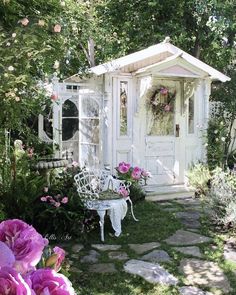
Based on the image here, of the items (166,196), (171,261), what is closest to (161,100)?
(166,196)

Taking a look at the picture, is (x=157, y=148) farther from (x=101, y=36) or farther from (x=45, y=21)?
(x=45, y=21)

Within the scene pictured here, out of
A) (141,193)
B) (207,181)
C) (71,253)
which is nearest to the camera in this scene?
(71,253)

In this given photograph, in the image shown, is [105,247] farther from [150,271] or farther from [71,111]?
[71,111]

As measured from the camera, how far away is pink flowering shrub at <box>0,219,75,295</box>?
2.47 feet

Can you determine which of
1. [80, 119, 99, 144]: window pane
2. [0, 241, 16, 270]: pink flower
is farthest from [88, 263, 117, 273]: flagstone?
[80, 119, 99, 144]: window pane

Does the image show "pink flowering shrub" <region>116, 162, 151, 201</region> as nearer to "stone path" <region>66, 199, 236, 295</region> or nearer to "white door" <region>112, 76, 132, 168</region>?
"white door" <region>112, 76, 132, 168</region>

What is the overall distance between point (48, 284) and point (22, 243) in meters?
0.13

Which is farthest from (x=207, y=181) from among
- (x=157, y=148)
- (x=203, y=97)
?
(x=203, y=97)

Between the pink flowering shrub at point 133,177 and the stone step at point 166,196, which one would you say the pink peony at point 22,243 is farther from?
the stone step at point 166,196

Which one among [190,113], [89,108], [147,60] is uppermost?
[147,60]

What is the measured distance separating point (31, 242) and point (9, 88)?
244 centimetres

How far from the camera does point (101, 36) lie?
344 inches

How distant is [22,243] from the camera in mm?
888

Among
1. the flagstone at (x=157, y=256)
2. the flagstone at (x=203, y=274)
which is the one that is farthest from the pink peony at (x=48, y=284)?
the flagstone at (x=157, y=256)
